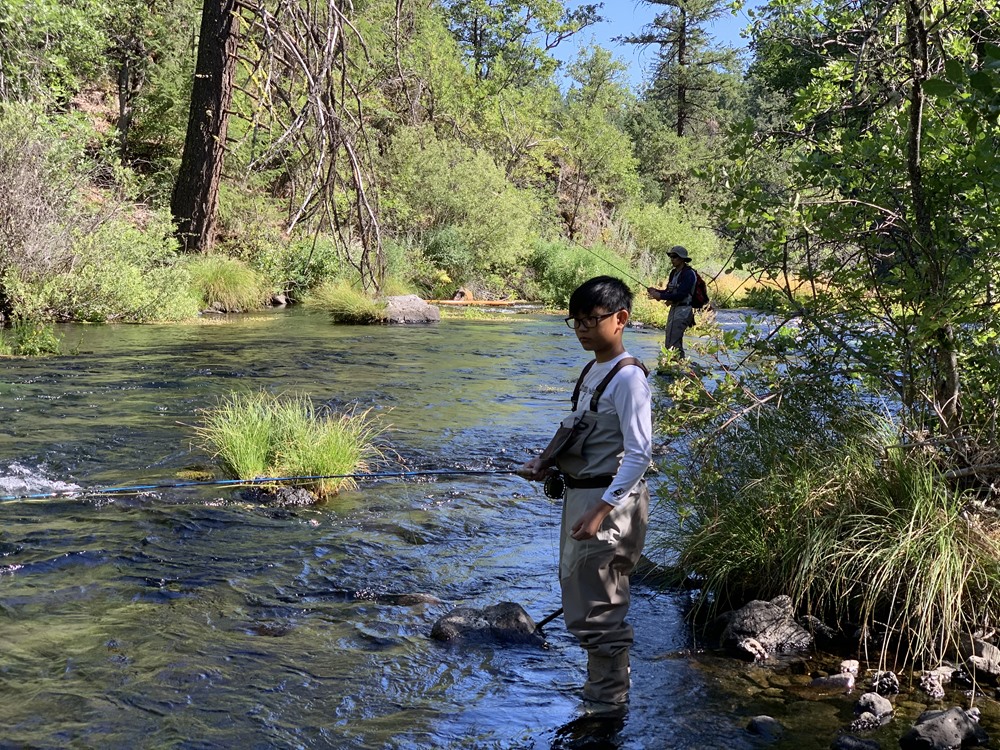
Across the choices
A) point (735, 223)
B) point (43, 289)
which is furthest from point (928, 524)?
point (43, 289)

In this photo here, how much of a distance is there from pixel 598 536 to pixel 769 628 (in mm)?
1539

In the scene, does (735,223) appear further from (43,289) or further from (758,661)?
(43,289)

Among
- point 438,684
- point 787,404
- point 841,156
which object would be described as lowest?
point 438,684

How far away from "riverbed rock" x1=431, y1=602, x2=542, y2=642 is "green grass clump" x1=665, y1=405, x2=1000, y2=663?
1.03 metres

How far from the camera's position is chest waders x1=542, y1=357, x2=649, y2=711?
3.77 meters

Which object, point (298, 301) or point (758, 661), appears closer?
point (758, 661)

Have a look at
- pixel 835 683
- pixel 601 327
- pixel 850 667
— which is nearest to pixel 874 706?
pixel 835 683

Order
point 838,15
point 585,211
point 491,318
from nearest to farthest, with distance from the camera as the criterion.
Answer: point 838,15 < point 491,318 < point 585,211

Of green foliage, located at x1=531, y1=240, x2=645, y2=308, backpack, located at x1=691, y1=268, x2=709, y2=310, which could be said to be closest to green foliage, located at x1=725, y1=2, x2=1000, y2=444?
backpack, located at x1=691, y1=268, x2=709, y2=310

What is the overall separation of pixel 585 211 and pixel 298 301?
78.3 feet

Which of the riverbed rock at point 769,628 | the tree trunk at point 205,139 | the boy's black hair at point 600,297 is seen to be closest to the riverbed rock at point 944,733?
the riverbed rock at point 769,628

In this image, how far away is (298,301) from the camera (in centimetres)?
2400

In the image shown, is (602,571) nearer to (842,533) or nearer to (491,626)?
(491,626)

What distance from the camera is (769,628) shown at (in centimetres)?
481
